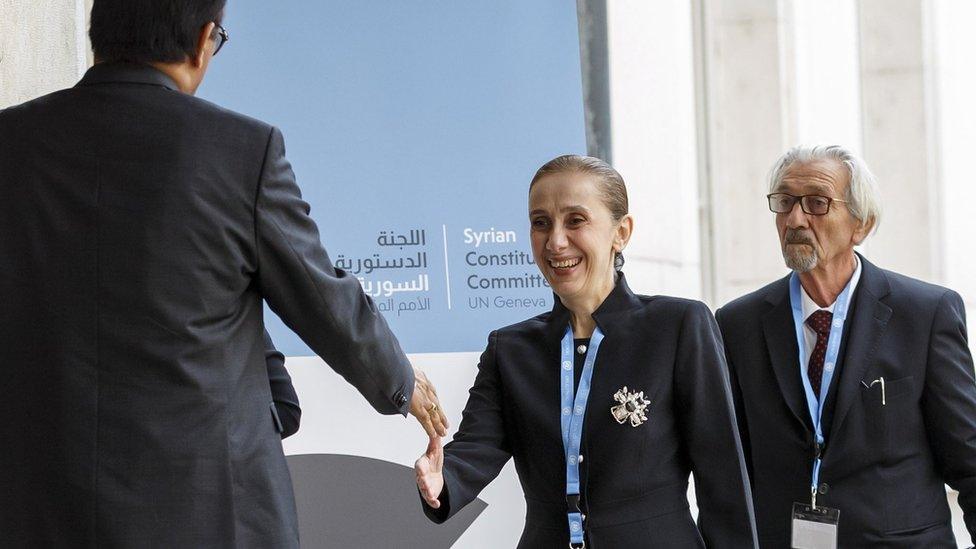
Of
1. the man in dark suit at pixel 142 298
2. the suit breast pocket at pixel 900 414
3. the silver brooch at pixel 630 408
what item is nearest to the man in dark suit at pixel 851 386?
the suit breast pocket at pixel 900 414

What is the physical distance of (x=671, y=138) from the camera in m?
5.61

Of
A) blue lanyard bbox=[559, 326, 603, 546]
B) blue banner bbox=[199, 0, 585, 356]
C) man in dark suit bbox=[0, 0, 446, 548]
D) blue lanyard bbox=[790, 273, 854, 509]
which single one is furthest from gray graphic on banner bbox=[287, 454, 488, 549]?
man in dark suit bbox=[0, 0, 446, 548]

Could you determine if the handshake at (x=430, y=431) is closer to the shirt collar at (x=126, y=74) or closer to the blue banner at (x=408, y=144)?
the shirt collar at (x=126, y=74)

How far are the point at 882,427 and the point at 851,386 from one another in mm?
141

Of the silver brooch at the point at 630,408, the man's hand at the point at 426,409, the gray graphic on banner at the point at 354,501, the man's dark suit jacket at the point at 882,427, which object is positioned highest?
the man's hand at the point at 426,409

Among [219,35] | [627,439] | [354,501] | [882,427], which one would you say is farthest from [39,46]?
[882,427]

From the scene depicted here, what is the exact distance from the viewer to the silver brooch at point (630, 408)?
285 centimetres

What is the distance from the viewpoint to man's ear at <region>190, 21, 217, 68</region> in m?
2.39

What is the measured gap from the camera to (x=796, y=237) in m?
3.74

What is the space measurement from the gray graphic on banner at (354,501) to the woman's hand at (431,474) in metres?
1.58

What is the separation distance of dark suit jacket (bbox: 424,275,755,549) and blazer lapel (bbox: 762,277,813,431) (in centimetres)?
70

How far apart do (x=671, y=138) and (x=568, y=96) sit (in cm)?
119

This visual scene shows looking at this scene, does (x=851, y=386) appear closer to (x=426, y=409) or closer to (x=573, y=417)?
(x=573, y=417)

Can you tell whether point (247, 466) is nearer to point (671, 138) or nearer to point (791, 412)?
point (791, 412)
